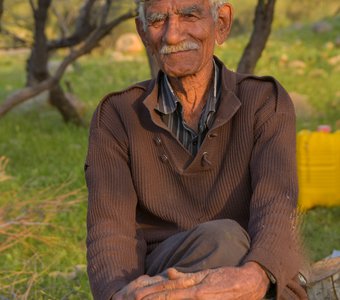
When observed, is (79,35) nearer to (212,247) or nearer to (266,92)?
(266,92)

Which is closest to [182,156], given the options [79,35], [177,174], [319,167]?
[177,174]

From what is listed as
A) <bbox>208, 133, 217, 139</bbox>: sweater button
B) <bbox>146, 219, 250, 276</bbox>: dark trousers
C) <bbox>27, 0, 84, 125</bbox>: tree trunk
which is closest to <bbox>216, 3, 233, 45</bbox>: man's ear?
<bbox>208, 133, 217, 139</bbox>: sweater button

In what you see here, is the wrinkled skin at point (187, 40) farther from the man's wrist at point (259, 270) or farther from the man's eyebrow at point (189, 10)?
the man's wrist at point (259, 270)

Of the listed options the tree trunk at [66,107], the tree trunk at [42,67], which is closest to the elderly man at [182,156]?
the tree trunk at [42,67]

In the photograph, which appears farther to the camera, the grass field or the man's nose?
the grass field

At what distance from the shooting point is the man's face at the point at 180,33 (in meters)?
2.87

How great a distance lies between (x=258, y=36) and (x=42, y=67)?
104 inches

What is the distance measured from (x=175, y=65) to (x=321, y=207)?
4.03m

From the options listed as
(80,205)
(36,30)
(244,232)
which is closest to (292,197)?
(244,232)

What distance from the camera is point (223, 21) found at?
119 inches

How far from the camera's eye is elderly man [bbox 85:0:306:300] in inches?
108

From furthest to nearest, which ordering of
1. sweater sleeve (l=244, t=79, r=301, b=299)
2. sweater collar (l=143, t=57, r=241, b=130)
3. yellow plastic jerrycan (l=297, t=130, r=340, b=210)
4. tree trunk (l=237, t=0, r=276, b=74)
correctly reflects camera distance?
tree trunk (l=237, t=0, r=276, b=74) < yellow plastic jerrycan (l=297, t=130, r=340, b=210) < sweater collar (l=143, t=57, r=241, b=130) < sweater sleeve (l=244, t=79, r=301, b=299)

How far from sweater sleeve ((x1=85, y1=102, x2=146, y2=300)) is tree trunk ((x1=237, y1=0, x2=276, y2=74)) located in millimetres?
4158

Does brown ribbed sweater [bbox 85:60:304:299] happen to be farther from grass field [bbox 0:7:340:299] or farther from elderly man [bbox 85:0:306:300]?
grass field [bbox 0:7:340:299]
